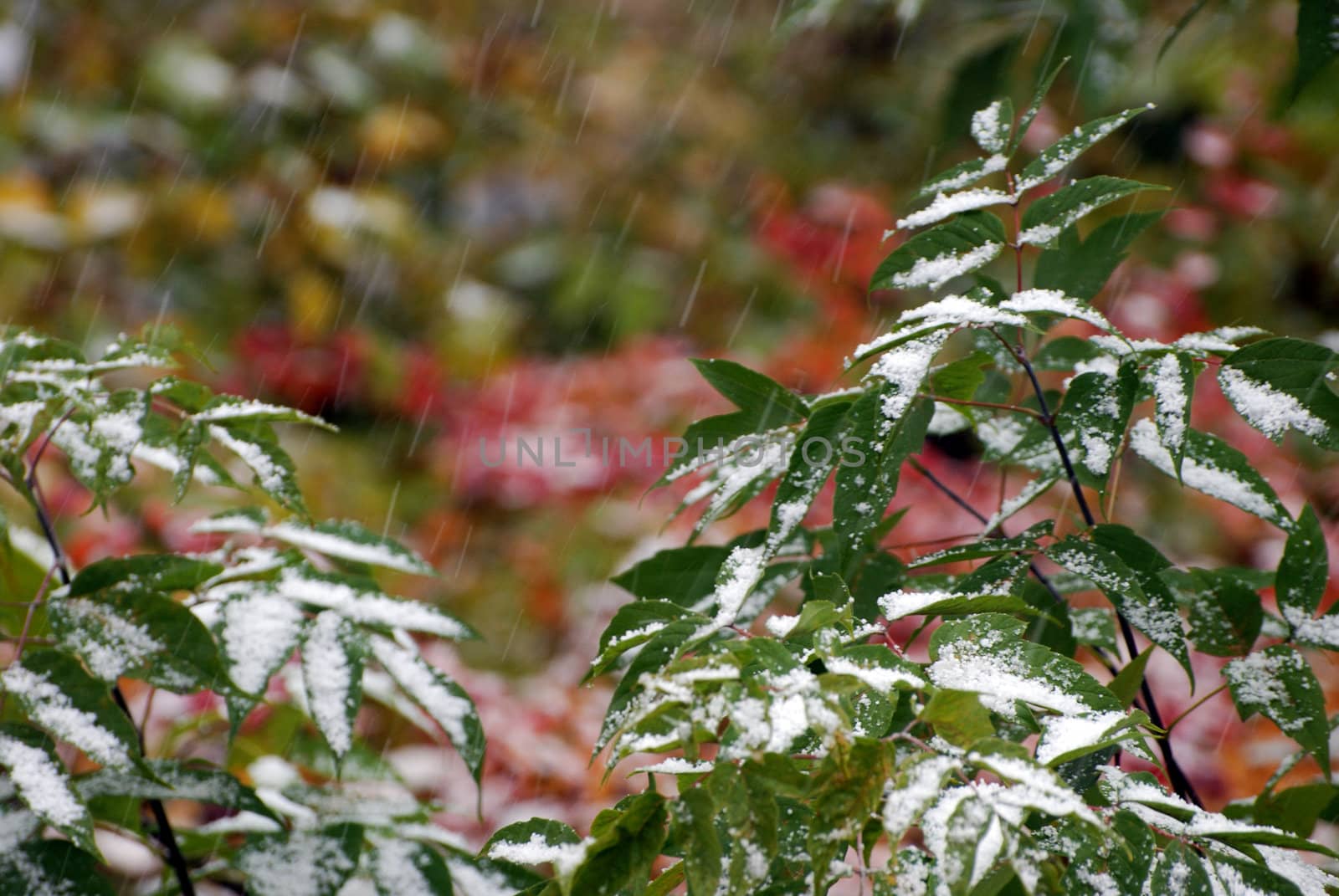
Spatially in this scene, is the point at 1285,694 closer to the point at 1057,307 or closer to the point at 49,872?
the point at 1057,307

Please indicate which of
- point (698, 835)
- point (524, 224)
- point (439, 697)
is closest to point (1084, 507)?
point (698, 835)

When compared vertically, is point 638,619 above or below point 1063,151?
below

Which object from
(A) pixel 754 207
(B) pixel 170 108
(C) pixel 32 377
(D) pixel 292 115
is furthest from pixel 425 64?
(C) pixel 32 377

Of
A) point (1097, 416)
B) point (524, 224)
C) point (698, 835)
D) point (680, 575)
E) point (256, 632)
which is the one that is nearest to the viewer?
point (698, 835)

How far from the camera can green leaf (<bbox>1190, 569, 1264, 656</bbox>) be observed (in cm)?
90

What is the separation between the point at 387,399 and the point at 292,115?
1.32m

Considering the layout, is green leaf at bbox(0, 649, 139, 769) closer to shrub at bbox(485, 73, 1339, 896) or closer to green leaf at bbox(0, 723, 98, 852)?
green leaf at bbox(0, 723, 98, 852)

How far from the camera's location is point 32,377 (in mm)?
939

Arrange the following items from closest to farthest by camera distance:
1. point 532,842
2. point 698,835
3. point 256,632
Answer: point 698,835
point 532,842
point 256,632

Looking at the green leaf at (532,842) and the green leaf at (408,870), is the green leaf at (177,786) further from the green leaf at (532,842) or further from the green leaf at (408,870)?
the green leaf at (532,842)

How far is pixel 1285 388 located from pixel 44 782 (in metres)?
1.04

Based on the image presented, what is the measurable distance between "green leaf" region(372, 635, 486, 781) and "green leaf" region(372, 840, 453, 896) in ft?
0.39

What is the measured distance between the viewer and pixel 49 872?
0.89 metres

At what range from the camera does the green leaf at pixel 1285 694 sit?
83 cm
